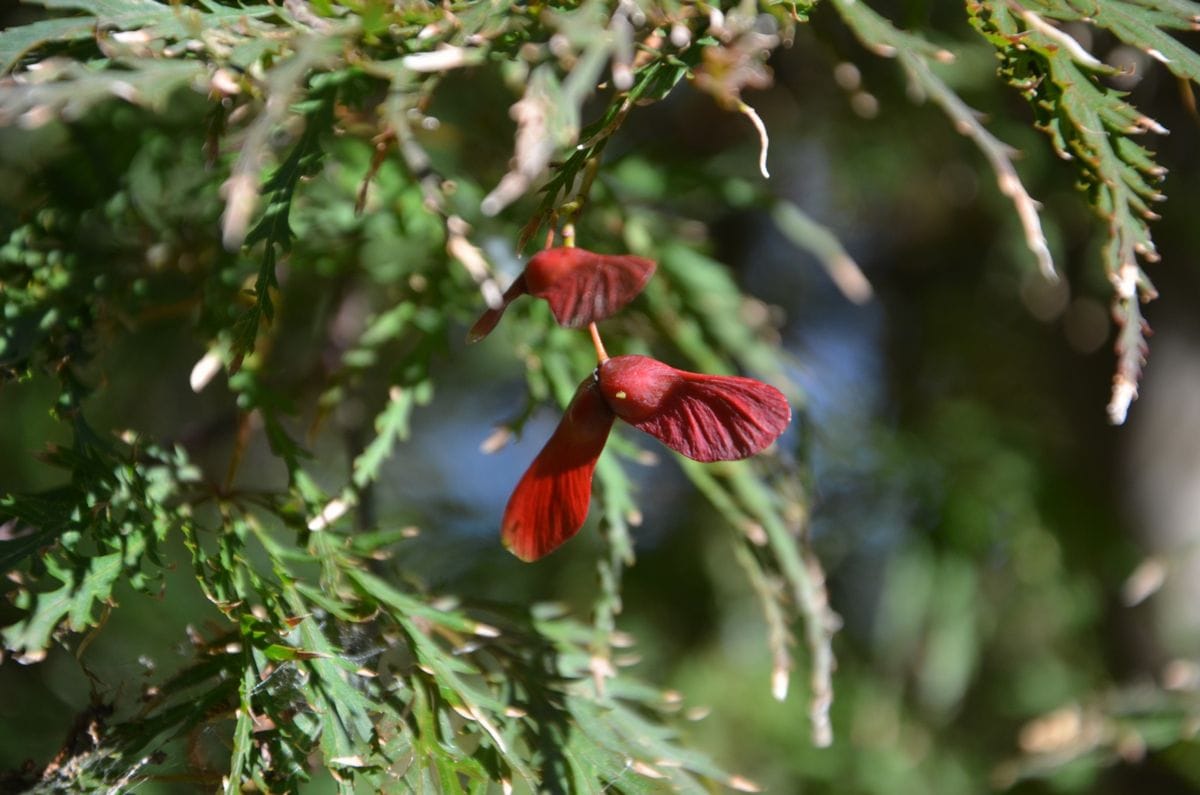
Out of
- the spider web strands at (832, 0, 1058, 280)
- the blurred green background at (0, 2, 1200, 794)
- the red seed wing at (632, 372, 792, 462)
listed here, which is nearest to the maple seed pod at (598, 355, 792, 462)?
the red seed wing at (632, 372, 792, 462)

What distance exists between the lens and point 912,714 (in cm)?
148

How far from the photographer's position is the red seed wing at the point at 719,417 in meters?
0.47

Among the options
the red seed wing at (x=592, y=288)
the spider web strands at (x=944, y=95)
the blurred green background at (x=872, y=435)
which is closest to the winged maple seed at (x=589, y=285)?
the red seed wing at (x=592, y=288)

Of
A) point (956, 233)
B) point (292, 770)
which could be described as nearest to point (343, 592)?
point (292, 770)

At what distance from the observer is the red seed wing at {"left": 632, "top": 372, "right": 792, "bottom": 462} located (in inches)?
18.5

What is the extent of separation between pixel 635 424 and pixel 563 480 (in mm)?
42

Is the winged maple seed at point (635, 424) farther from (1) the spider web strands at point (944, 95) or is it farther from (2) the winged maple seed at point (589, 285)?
(1) the spider web strands at point (944, 95)

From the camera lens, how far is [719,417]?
48 cm

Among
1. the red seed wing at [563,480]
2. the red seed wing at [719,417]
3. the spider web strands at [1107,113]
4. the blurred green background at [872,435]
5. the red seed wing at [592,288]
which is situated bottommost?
the blurred green background at [872,435]

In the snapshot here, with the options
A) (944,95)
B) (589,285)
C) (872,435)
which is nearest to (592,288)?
(589,285)

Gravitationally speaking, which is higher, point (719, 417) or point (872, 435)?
point (719, 417)

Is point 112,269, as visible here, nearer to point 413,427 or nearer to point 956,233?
point 413,427

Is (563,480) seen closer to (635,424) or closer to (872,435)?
(635,424)

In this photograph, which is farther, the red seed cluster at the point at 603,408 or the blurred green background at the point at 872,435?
the blurred green background at the point at 872,435
